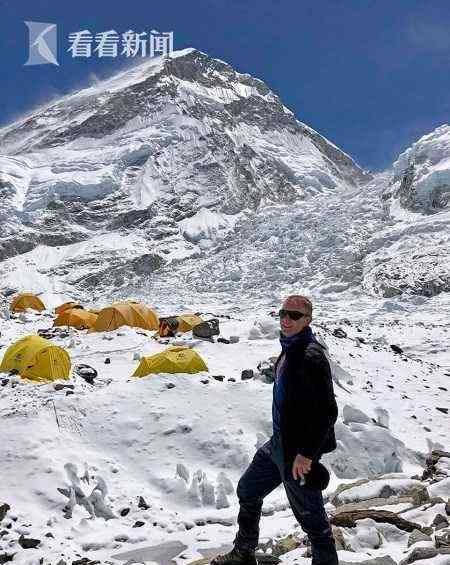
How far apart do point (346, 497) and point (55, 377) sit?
8.52m

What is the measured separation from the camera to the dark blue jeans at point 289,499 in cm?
469

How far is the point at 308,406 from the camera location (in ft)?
15.1

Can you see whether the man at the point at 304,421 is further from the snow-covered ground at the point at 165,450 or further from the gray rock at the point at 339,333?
the gray rock at the point at 339,333

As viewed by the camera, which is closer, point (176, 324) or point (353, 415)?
point (353, 415)

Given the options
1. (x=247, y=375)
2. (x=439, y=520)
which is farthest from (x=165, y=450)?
(x=439, y=520)

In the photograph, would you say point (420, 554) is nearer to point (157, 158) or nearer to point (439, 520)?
point (439, 520)

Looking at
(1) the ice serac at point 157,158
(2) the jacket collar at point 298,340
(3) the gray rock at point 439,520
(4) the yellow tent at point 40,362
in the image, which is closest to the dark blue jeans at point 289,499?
(2) the jacket collar at point 298,340

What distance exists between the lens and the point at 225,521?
9406 mm

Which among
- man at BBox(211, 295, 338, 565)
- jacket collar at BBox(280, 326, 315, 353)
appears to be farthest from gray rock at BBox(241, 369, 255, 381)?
jacket collar at BBox(280, 326, 315, 353)

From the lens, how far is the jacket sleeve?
4.60m

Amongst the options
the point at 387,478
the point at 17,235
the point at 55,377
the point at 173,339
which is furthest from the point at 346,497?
the point at 17,235

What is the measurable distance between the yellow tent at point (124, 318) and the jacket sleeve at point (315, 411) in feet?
71.9

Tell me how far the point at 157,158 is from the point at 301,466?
125645 mm

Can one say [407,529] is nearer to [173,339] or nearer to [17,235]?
[173,339]
